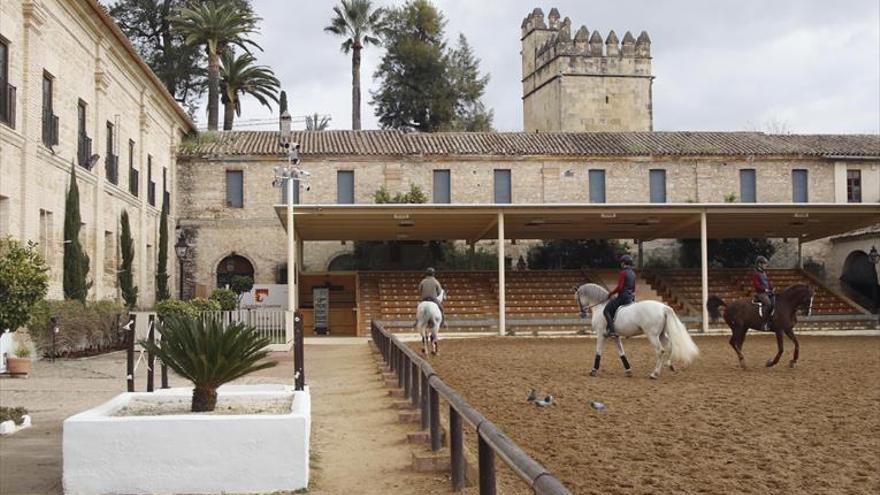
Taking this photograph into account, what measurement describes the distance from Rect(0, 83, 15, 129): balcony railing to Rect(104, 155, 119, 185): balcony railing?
8.01 metres

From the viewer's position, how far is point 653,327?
49.4ft

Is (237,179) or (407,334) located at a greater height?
(237,179)

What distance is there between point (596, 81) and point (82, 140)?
36.6 meters

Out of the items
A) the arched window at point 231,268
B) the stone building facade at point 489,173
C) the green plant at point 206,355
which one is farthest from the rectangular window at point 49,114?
the green plant at point 206,355

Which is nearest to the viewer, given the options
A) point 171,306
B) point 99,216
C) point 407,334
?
point 171,306

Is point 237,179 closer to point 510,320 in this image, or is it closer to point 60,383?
point 510,320

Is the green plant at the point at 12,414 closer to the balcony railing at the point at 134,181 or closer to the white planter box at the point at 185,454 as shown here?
the white planter box at the point at 185,454

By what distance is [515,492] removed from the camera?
676 cm

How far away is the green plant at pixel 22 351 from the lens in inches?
795

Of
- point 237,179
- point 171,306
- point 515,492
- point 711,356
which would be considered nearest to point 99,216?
point 171,306

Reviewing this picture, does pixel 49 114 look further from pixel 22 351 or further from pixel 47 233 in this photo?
pixel 22 351

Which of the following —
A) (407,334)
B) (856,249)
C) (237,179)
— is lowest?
(407,334)

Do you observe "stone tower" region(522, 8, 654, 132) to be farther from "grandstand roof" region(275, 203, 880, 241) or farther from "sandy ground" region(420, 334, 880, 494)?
"sandy ground" region(420, 334, 880, 494)

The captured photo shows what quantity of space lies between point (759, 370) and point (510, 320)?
17.4m
